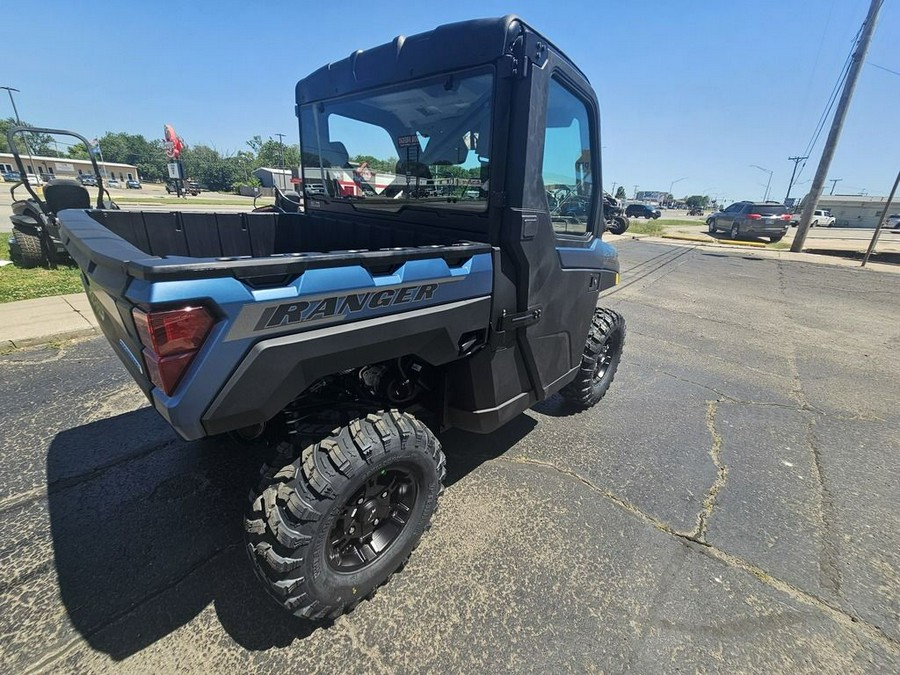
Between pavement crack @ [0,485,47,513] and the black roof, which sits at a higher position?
the black roof

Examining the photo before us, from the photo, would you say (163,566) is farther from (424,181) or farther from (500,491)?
(424,181)

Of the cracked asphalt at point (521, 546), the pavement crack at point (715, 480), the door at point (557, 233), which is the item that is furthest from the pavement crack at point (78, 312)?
the pavement crack at point (715, 480)

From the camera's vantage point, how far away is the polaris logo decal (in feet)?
4.54

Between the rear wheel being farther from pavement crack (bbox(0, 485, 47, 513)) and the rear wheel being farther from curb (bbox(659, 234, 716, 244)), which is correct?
curb (bbox(659, 234, 716, 244))

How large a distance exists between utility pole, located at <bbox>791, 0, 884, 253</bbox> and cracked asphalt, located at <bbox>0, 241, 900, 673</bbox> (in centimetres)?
1592

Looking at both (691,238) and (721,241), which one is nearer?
(721,241)

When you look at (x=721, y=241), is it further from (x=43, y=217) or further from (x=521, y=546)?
(x=43, y=217)

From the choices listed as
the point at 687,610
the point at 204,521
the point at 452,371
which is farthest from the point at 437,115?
the point at 687,610

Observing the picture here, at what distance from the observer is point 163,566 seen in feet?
6.59

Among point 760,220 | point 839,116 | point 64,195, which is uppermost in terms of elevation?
point 839,116

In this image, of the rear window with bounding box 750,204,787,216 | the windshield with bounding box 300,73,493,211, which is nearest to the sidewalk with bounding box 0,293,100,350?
the windshield with bounding box 300,73,493,211

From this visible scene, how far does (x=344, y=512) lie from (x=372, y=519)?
188 millimetres

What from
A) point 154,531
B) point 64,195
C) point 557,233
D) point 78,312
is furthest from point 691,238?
point 154,531

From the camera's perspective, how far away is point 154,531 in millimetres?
2205
